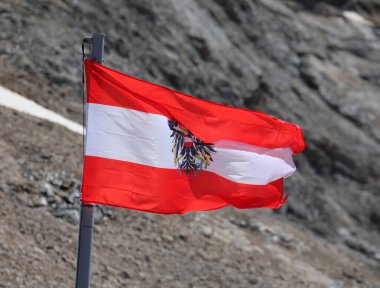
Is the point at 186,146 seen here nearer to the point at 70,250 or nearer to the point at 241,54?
the point at 70,250

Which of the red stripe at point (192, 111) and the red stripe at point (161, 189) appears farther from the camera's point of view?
the red stripe at point (192, 111)

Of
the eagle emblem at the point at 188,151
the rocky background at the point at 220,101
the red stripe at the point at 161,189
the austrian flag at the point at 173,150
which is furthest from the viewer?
the rocky background at the point at 220,101

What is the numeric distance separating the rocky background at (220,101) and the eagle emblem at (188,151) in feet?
17.0

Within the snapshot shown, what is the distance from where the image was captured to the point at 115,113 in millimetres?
9102

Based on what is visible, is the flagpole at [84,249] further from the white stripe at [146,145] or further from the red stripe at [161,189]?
the white stripe at [146,145]

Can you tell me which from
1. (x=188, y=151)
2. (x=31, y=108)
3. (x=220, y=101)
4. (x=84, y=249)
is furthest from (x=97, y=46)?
(x=220, y=101)

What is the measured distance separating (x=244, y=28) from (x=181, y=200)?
89.0 feet

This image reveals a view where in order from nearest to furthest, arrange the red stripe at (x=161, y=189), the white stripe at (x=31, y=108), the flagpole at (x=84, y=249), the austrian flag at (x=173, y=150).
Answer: the flagpole at (x=84, y=249) → the red stripe at (x=161, y=189) → the austrian flag at (x=173, y=150) → the white stripe at (x=31, y=108)

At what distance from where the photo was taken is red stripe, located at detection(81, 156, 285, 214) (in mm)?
8867

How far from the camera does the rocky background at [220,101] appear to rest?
1658cm

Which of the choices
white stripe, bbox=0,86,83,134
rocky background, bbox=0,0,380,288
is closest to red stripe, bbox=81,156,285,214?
rocky background, bbox=0,0,380,288

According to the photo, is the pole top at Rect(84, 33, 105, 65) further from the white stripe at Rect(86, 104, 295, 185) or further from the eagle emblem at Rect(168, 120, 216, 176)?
the eagle emblem at Rect(168, 120, 216, 176)

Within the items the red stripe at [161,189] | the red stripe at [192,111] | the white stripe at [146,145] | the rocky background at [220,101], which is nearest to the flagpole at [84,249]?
the red stripe at [161,189]

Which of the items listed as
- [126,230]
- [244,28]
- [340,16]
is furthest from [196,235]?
[340,16]
